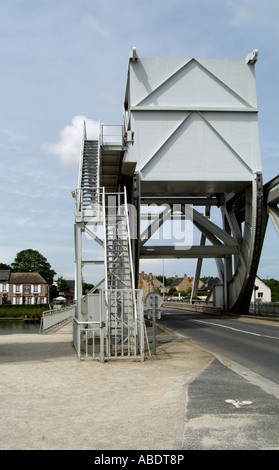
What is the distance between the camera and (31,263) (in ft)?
343

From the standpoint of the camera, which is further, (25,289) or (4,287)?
(25,289)

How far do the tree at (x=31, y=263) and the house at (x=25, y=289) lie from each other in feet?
37.2

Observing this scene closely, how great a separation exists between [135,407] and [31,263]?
101 metres

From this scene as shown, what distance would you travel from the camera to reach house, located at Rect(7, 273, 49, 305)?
90.6 meters

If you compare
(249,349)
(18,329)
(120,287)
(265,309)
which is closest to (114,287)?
(120,287)

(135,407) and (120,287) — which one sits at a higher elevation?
(120,287)

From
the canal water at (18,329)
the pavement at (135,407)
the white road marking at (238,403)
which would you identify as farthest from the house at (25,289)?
the white road marking at (238,403)

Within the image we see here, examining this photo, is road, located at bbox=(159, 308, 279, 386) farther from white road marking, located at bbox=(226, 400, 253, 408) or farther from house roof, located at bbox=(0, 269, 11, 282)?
house roof, located at bbox=(0, 269, 11, 282)

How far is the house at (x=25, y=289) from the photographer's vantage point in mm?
90562

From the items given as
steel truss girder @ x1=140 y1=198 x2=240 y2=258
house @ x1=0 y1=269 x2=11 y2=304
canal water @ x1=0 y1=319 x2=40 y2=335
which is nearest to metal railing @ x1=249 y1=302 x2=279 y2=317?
Result: steel truss girder @ x1=140 y1=198 x2=240 y2=258

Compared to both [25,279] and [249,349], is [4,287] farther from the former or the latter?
[249,349]

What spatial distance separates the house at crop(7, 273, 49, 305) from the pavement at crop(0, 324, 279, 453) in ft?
268
